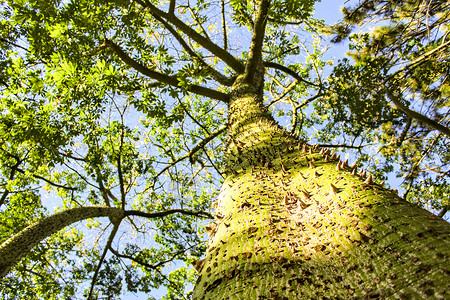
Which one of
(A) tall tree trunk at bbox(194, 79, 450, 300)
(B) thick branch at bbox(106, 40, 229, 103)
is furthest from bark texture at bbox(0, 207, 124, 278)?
(A) tall tree trunk at bbox(194, 79, 450, 300)

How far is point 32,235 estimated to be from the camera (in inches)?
143

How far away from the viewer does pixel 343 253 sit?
101cm

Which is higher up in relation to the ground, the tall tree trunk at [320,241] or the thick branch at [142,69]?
the thick branch at [142,69]

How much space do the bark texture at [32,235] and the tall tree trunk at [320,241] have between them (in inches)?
124

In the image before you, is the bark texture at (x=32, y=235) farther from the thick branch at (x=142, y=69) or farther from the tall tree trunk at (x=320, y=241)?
the tall tree trunk at (x=320, y=241)

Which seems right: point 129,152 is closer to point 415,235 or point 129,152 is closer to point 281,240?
point 281,240

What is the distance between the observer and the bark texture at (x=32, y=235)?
131 inches

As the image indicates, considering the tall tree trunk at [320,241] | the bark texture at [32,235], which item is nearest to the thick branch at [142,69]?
the bark texture at [32,235]

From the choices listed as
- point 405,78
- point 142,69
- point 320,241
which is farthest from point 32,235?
point 405,78

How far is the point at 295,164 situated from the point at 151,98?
276cm

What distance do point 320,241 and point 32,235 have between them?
4020 millimetres

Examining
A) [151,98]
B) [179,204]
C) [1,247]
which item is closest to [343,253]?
[151,98]

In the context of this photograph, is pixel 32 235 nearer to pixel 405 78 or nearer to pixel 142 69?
pixel 142 69

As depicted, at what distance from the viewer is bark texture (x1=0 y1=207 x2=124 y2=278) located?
3319 millimetres
